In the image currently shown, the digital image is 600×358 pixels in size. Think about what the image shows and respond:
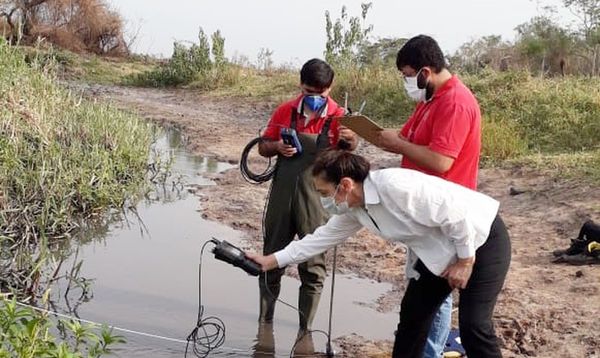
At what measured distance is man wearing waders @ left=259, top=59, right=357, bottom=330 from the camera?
15.4 feet

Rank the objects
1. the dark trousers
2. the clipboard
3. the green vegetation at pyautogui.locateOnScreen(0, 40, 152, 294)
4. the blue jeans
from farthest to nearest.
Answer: the green vegetation at pyautogui.locateOnScreen(0, 40, 152, 294) → the clipboard → the blue jeans → the dark trousers

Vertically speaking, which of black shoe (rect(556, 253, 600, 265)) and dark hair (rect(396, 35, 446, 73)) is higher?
dark hair (rect(396, 35, 446, 73))

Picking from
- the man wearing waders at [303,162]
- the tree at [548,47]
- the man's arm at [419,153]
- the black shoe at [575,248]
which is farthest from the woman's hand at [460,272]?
the tree at [548,47]

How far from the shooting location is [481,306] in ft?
11.1

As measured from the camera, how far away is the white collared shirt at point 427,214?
3115 mm

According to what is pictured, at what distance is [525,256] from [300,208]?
Answer: 116 inches

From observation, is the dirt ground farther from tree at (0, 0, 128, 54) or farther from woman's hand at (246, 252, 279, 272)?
tree at (0, 0, 128, 54)

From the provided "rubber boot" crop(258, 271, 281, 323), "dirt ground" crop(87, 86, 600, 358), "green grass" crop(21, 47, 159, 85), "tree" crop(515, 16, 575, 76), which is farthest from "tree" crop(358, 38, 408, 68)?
"rubber boot" crop(258, 271, 281, 323)

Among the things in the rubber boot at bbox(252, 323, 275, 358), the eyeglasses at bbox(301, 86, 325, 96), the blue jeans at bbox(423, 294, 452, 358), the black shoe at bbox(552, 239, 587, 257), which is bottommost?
the rubber boot at bbox(252, 323, 275, 358)

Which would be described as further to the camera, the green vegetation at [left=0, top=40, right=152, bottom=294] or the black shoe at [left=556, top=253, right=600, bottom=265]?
the black shoe at [left=556, top=253, right=600, bottom=265]

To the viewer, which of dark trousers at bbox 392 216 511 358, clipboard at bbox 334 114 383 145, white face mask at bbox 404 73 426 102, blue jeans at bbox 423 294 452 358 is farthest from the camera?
clipboard at bbox 334 114 383 145

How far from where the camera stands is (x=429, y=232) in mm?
3252

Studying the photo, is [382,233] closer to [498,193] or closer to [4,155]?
[4,155]

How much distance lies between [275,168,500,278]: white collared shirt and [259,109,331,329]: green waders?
1.38 metres
